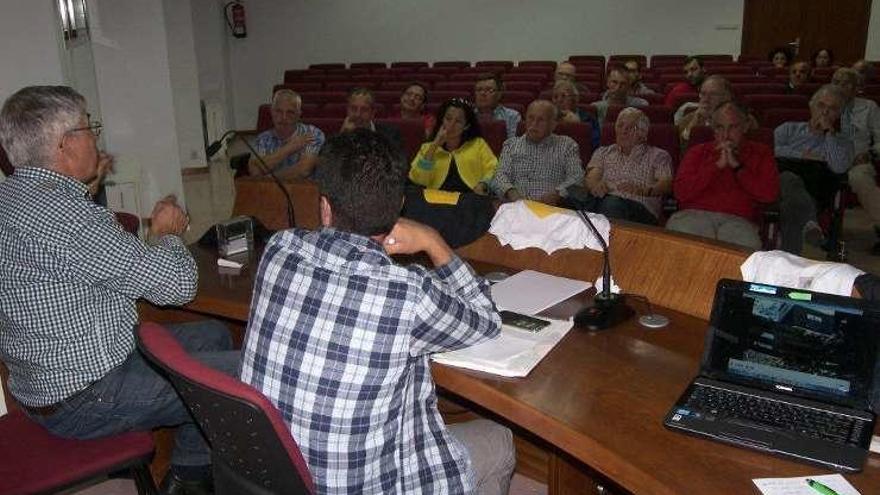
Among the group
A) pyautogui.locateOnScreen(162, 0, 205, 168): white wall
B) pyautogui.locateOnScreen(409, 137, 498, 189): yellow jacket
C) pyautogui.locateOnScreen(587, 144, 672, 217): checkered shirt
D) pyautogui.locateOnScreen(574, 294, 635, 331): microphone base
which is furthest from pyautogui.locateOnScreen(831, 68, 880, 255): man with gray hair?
pyautogui.locateOnScreen(162, 0, 205, 168): white wall

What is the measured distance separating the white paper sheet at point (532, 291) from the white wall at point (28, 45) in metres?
3.11

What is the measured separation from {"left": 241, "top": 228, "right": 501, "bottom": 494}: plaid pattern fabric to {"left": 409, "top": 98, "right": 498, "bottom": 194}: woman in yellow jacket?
2.59 meters

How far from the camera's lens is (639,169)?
370 centimetres

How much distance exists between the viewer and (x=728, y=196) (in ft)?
11.0

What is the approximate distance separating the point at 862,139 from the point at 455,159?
119 inches

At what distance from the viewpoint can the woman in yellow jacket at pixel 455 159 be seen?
389 centimetres

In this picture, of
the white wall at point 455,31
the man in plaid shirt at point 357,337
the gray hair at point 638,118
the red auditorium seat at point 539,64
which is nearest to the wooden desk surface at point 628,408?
the man in plaid shirt at point 357,337

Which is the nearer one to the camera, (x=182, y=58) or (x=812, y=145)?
(x=812, y=145)

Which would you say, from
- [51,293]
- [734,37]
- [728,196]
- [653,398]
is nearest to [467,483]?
[653,398]

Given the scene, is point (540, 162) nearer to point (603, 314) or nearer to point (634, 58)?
point (603, 314)

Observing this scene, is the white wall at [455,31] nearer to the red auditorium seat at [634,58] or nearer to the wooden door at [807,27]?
the wooden door at [807,27]

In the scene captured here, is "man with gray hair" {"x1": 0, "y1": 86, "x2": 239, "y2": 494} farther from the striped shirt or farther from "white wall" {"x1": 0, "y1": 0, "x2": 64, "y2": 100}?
the striped shirt

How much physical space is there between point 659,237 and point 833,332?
59cm

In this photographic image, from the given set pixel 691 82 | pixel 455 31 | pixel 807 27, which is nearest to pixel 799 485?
pixel 691 82
